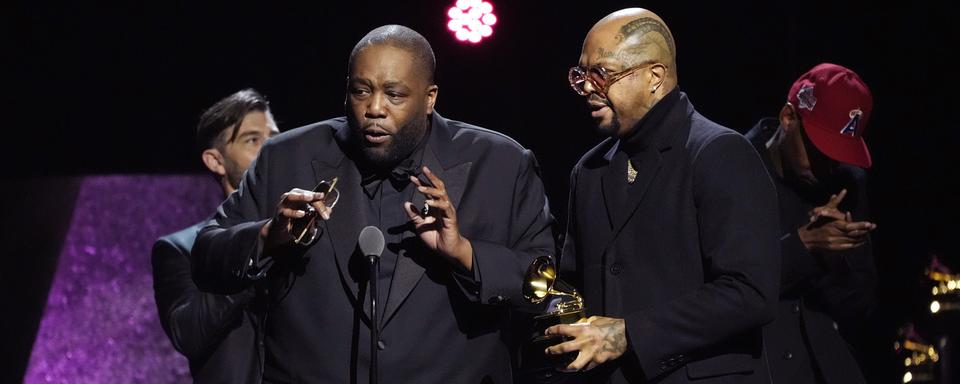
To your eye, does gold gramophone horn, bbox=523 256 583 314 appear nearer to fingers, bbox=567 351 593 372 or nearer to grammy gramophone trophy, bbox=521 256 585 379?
grammy gramophone trophy, bbox=521 256 585 379

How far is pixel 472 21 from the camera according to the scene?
5633mm

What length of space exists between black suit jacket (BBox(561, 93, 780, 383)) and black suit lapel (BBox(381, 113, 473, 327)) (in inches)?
14.6

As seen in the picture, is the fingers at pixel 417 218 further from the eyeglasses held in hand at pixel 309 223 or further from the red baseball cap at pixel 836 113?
the red baseball cap at pixel 836 113

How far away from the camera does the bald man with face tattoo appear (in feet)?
9.27

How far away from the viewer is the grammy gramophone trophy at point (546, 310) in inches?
112

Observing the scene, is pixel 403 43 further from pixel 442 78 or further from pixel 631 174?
pixel 442 78

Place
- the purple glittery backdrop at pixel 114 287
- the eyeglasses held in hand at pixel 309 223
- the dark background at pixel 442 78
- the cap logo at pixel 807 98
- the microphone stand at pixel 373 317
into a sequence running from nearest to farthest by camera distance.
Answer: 1. the microphone stand at pixel 373 317
2. the eyeglasses held in hand at pixel 309 223
3. the cap logo at pixel 807 98
4. the dark background at pixel 442 78
5. the purple glittery backdrop at pixel 114 287

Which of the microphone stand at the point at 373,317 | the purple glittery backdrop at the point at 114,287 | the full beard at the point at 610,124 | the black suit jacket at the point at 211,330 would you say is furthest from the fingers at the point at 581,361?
the purple glittery backdrop at the point at 114,287

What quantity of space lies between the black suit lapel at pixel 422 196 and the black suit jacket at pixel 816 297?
1.06 metres

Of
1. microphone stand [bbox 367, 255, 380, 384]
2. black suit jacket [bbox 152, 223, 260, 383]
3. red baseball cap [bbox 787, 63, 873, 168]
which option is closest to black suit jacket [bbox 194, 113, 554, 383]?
microphone stand [bbox 367, 255, 380, 384]

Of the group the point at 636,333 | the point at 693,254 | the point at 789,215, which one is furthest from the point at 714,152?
the point at 789,215

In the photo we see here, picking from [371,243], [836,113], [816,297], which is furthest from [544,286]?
[836,113]

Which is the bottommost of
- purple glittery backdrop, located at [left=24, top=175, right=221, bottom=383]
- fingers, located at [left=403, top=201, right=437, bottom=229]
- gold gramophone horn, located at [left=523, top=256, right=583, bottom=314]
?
purple glittery backdrop, located at [left=24, top=175, right=221, bottom=383]

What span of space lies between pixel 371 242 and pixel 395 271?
11.5 inches
